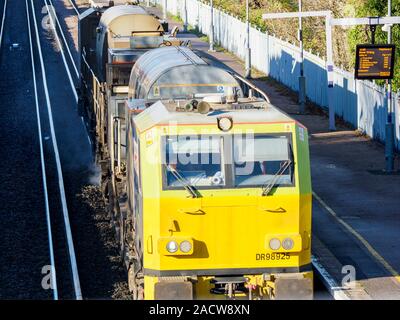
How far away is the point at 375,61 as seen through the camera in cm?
2462

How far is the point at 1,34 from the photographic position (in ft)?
190

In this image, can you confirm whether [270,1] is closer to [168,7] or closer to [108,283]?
[168,7]

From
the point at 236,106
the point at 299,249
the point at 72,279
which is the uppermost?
the point at 236,106

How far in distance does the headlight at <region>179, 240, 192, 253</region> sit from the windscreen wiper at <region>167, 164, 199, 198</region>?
58 centimetres

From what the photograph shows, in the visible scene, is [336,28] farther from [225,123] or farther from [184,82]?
[225,123]

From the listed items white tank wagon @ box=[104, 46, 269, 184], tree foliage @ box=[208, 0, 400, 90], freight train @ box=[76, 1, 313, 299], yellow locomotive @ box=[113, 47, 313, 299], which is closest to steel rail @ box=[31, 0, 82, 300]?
white tank wagon @ box=[104, 46, 269, 184]

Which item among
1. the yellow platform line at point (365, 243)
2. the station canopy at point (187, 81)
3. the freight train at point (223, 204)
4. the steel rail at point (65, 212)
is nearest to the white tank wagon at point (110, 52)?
the steel rail at point (65, 212)

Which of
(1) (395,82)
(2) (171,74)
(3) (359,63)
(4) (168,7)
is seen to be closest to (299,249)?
(2) (171,74)

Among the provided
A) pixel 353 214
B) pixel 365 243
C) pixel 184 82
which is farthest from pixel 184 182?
pixel 353 214

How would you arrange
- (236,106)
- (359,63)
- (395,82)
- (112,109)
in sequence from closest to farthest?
(236,106)
(112,109)
(359,63)
(395,82)

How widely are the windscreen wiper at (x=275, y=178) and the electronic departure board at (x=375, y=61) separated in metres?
12.9

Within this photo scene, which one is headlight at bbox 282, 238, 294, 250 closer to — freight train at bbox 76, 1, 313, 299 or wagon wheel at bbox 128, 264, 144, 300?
freight train at bbox 76, 1, 313, 299

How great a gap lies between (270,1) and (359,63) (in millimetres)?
37062

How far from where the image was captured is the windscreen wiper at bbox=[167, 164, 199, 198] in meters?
12.0
